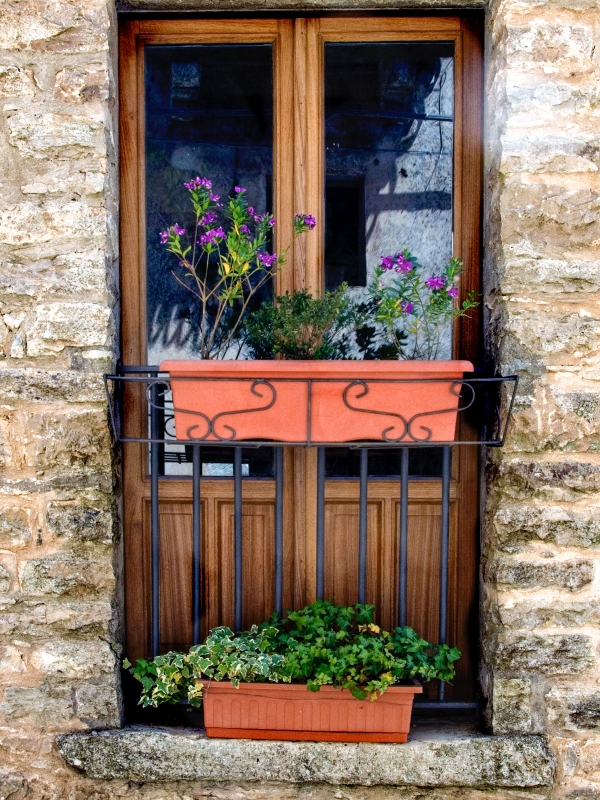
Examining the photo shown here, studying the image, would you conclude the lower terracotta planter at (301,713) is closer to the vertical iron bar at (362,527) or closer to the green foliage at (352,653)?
the green foliage at (352,653)

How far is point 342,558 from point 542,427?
0.80 metres

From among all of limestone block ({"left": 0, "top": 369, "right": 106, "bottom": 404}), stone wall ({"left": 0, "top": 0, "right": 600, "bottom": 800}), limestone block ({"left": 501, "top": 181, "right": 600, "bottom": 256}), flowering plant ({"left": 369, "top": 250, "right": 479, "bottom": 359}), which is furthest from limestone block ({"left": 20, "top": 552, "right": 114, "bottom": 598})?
limestone block ({"left": 501, "top": 181, "right": 600, "bottom": 256})

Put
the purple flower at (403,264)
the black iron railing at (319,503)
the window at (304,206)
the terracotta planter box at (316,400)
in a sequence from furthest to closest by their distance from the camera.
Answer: the window at (304,206), the black iron railing at (319,503), the purple flower at (403,264), the terracotta planter box at (316,400)

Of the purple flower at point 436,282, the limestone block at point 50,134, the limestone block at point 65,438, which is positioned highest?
the limestone block at point 50,134

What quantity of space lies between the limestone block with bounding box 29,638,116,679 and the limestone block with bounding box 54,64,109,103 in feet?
5.49

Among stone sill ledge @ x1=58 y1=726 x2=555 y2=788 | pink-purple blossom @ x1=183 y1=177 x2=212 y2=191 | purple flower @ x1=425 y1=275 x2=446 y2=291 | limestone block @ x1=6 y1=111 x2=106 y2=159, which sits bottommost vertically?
stone sill ledge @ x1=58 y1=726 x2=555 y2=788

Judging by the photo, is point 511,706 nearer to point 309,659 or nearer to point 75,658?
point 309,659

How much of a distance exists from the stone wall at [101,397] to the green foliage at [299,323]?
473 mm

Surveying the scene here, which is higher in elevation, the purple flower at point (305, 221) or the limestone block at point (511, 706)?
the purple flower at point (305, 221)

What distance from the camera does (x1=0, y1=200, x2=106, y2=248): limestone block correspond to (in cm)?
235

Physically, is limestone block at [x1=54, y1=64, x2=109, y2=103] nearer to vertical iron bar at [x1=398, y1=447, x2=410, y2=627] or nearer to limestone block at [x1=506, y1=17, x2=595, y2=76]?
limestone block at [x1=506, y1=17, x2=595, y2=76]

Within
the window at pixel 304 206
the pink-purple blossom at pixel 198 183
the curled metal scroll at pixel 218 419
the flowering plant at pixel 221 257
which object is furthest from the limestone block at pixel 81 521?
the pink-purple blossom at pixel 198 183

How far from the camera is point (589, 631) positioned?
2.37m

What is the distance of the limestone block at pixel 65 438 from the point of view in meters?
2.36
